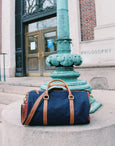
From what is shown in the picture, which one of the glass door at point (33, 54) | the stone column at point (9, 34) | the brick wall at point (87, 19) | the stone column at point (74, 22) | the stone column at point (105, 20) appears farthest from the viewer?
the stone column at point (9, 34)

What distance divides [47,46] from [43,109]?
19.0 ft

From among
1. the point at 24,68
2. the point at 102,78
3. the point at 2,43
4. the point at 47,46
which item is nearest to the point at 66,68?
the point at 102,78

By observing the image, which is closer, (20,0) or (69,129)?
(69,129)

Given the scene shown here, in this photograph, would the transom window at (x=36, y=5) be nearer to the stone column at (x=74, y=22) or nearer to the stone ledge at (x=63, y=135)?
the stone column at (x=74, y=22)

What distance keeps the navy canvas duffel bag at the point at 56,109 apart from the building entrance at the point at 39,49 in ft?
17.3

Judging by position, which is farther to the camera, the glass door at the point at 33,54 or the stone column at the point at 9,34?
the stone column at the point at 9,34

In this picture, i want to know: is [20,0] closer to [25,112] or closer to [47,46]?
[47,46]

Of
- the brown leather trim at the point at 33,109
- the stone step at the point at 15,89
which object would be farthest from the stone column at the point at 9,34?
the brown leather trim at the point at 33,109

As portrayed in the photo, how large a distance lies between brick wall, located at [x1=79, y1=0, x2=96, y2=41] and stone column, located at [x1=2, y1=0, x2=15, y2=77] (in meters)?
4.10

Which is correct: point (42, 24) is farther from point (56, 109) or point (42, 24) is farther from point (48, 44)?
point (56, 109)

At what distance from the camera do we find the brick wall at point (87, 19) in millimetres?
4714

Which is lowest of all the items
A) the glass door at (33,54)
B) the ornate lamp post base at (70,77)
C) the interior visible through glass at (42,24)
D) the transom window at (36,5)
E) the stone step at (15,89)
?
the stone step at (15,89)

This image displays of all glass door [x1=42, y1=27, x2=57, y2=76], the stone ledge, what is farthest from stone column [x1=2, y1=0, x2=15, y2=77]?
the stone ledge

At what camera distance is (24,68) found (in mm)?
7398
